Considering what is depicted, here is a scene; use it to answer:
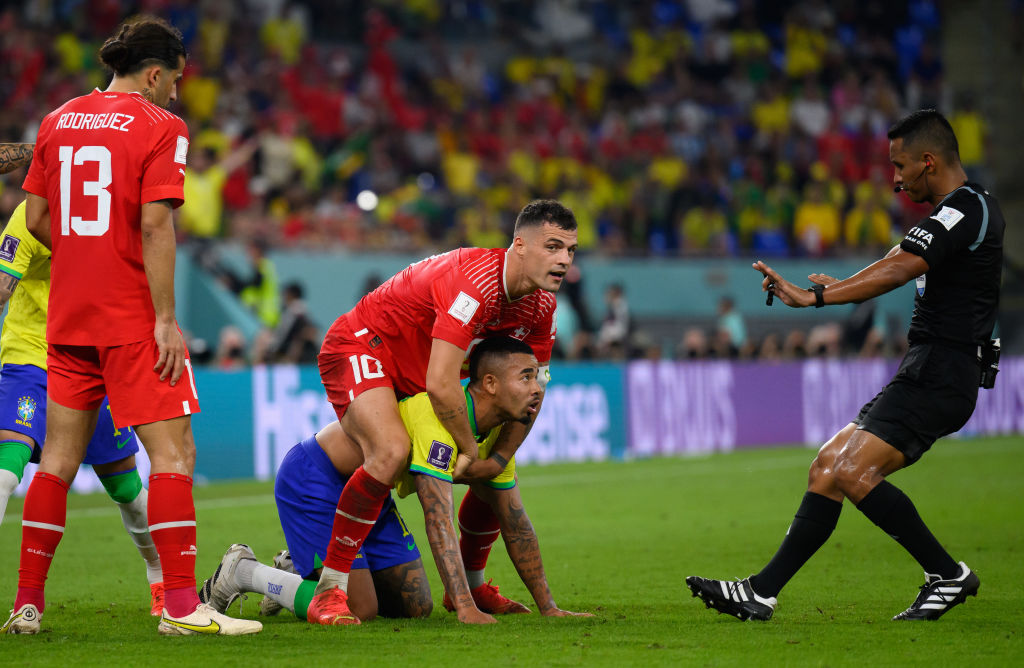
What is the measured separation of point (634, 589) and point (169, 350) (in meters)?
3.11

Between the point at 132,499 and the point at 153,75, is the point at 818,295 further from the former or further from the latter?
the point at 132,499

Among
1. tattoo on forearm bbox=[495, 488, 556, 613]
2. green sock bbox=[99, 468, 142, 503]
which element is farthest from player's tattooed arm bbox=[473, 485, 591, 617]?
green sock bbox=[99, 468, 142, 503]

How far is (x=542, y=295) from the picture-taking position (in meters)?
5.85

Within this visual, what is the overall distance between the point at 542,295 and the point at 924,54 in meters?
23.2

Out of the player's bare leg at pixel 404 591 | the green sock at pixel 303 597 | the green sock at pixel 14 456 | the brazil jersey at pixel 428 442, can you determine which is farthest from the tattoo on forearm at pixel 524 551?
the green sock at pixel 14 456

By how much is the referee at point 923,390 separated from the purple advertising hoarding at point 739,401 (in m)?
11.1

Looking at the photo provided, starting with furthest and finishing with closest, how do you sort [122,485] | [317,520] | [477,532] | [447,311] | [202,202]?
1. [202,202]
2. [477,532]
3. [122,485]
4. [317,520]
5. [447,311]

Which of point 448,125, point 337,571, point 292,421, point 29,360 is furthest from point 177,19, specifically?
point 337,571

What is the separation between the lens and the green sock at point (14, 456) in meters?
6.01

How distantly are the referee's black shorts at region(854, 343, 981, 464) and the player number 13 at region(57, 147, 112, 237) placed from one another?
341 centimetres

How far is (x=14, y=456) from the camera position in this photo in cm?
603

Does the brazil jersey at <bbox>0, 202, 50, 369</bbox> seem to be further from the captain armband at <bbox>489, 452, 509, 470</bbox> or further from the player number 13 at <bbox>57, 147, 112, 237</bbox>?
the captain armband at <bbox>489, 452, 509, 470</bbox>

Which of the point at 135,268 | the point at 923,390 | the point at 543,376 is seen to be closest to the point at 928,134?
the point at 923,390

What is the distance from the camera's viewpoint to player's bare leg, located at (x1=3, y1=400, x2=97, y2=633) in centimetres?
500
